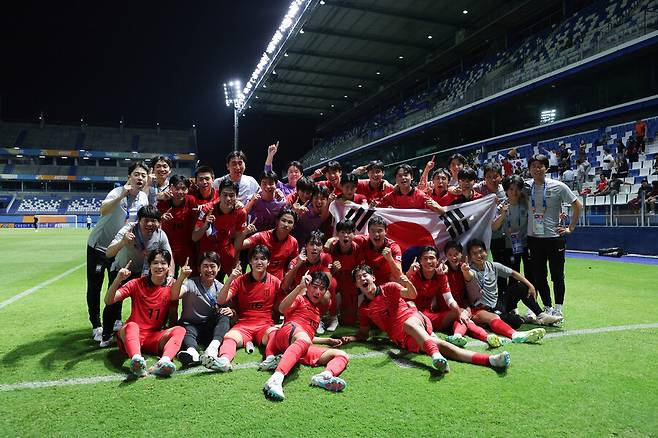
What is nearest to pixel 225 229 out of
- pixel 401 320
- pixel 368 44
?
pixel 401 320

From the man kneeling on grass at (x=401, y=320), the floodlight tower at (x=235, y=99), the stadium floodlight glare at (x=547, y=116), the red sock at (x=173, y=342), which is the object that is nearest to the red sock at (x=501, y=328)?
the man kneeling on grass at (x=401, y=320)

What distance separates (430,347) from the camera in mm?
3715

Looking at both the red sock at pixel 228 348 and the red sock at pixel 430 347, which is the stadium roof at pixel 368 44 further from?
the red sock at pixel 430 347

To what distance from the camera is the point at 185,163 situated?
2515 inches

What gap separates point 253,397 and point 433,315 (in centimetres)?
244

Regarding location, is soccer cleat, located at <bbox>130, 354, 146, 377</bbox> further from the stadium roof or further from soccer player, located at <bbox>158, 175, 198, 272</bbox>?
the stadium roof

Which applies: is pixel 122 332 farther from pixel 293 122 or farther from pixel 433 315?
pixel 293 122

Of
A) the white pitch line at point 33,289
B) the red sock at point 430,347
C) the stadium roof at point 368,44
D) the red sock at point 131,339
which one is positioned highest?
the stadium roof at point 368,44

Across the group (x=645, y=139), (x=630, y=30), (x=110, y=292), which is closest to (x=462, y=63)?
(x=630, y=30)

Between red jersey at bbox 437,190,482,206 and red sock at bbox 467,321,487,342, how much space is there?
1991 millimetres

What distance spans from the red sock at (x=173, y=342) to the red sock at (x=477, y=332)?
2.92 metres

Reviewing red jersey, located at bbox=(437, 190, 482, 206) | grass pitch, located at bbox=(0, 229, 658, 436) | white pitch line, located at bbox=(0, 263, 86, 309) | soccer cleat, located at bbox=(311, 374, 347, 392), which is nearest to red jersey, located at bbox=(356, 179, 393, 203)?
red jersey, located at bbox=(437, 190, 482, 206)

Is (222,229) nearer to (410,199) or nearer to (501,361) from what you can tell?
(410,199)

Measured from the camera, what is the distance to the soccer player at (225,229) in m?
5.20
